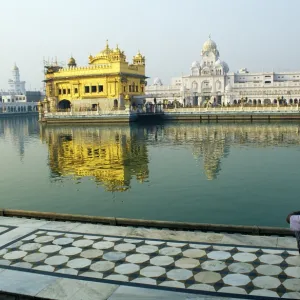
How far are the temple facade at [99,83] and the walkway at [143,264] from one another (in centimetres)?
4425

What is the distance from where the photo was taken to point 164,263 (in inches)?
239

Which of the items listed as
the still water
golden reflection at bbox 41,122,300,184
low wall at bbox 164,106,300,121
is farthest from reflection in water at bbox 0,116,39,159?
low wall at bbox 164,106,300,121

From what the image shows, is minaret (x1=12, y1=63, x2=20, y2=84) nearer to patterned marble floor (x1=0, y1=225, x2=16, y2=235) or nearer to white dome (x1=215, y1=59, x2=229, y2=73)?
white dome (x1=215, y1=59, x2=229, y2=73)

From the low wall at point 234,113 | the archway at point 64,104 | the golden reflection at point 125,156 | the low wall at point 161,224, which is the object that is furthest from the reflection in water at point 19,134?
the low wall at point 234,113

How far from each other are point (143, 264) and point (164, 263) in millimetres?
323

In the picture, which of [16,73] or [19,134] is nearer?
[19,134]

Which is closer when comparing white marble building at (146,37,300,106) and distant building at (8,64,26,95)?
white marble building at (146,37,300,106)

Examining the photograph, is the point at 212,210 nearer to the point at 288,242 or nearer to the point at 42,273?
the point at 288,242

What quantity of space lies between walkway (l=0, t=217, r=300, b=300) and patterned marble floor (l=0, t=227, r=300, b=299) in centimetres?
1

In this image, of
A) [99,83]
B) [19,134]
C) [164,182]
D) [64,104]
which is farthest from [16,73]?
[164,182]

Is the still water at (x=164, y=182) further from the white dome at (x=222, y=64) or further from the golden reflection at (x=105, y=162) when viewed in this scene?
the white dome at (x=222, y=64)

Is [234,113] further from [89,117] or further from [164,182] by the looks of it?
[164,182]

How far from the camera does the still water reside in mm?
10836

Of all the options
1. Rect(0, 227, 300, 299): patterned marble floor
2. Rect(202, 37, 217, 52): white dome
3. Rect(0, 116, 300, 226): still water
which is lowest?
Rect(0, 116, 300, 226): still water
